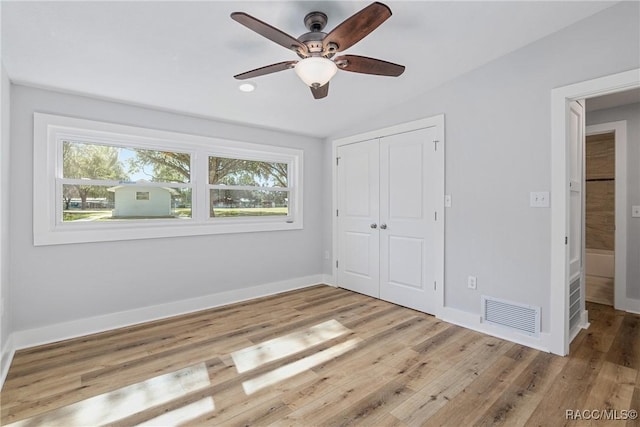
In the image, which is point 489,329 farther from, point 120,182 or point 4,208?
point 4,208

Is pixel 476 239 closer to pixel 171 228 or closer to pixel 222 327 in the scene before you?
pixel 222 327

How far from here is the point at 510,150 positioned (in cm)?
278

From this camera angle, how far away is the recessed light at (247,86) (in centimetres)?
291

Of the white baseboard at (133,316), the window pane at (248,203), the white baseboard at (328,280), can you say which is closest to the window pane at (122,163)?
the window pane at (248,203)

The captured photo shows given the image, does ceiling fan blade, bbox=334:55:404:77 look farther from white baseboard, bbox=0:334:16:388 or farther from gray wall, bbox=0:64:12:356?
white baseboard, bbox=0:334:16:388

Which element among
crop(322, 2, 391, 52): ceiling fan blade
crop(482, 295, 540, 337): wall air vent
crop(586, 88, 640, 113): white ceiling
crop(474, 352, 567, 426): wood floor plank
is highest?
crop(586, 88, 640, 113): white ceiling

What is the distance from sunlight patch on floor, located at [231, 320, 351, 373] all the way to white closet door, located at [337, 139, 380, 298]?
3.81 feet

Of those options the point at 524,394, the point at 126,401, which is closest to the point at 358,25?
the point at 524,394

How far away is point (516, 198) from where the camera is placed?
9.00 ft

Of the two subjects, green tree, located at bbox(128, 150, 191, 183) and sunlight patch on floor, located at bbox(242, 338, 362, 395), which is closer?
sunlight patch on floor, located at bbox(242, 338, 362, 395)

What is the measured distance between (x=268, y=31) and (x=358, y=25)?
1.62ft

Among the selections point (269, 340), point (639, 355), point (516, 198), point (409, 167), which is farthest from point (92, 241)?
point (639, 355)

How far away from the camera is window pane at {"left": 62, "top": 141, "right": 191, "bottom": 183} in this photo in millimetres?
2896

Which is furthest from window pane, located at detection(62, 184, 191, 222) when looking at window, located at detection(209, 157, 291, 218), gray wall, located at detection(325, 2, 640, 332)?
gray wall, located at detection(325, 2, 640, 332)
